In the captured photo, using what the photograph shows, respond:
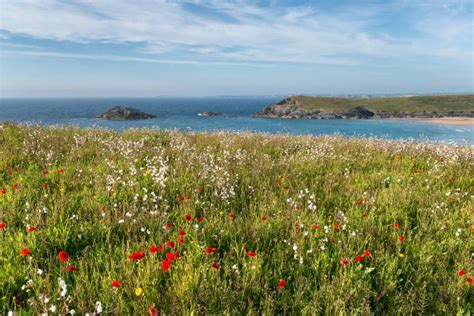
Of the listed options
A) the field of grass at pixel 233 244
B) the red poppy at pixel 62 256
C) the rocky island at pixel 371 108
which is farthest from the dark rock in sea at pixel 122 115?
the red poppy at pixel 62 256

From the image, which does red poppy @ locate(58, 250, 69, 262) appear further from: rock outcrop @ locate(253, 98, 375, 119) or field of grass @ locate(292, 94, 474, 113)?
field of grass @ locate(292, 94, 474, 113)

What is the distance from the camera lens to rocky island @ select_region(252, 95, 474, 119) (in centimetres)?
11169

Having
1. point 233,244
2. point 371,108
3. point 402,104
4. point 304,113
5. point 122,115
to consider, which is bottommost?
point 233,244

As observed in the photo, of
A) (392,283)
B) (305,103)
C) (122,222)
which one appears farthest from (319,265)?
(305,103)

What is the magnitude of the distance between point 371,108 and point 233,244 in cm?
13147

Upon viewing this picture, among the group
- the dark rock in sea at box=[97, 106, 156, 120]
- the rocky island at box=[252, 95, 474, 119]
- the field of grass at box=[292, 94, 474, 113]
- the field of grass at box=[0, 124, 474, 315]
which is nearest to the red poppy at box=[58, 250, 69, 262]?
the field of grass at box=[0, 124, 474, 315]

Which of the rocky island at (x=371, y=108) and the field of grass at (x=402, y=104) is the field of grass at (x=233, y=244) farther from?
the field of grass at (x=402, y=104)

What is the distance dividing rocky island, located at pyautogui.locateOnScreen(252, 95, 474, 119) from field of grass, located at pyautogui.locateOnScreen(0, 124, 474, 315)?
383 feet

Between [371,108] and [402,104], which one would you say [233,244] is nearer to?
[371,108]

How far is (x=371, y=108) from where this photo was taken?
4793 inches

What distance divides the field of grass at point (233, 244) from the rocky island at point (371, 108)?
383 ft

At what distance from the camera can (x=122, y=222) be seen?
3.93 meters

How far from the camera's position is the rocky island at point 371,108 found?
366 ft

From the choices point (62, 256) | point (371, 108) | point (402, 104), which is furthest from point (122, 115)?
point (402, 104)
